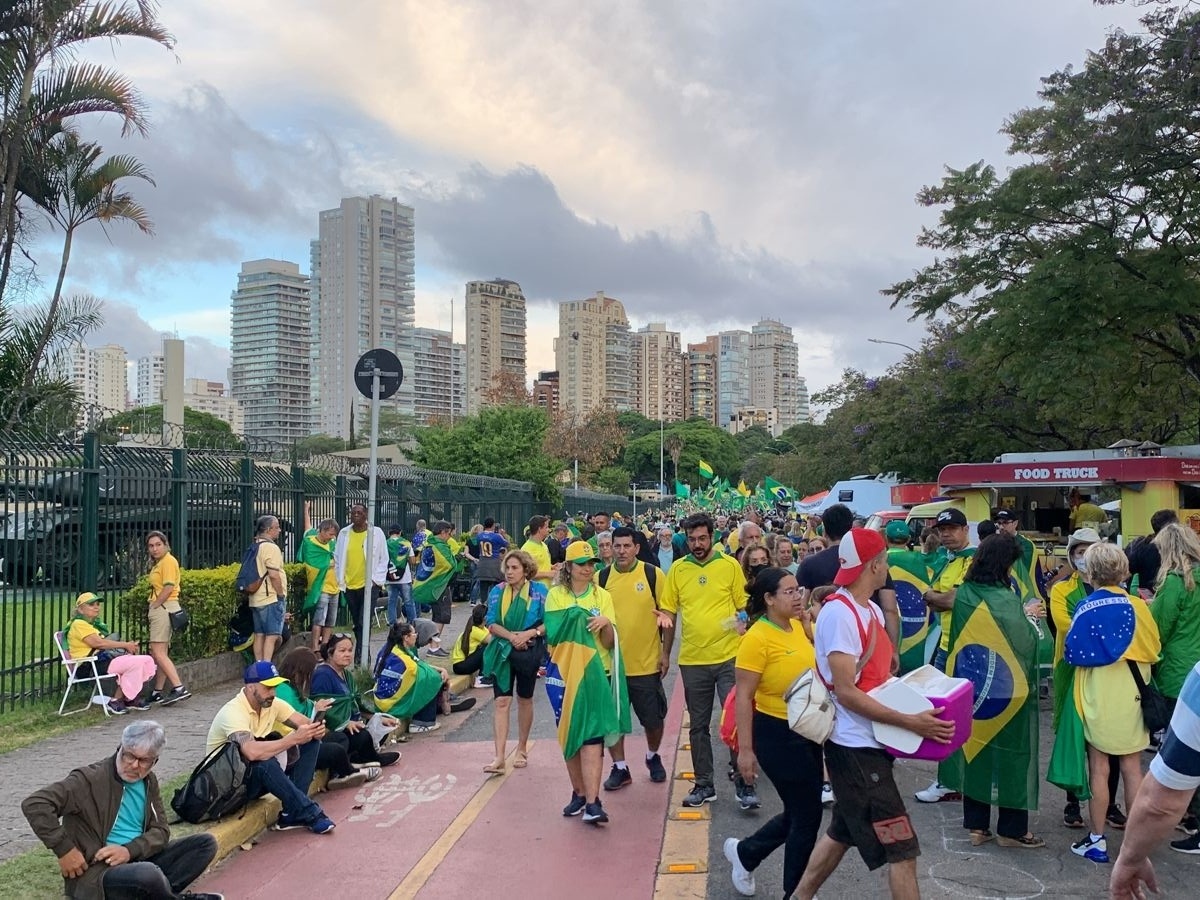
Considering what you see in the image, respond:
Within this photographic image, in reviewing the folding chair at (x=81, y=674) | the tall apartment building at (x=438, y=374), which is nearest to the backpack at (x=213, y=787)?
the folding chair at (x=81, y=674)

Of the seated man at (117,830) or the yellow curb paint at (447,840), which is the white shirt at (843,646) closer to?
the yellow curb paint at (447,840)

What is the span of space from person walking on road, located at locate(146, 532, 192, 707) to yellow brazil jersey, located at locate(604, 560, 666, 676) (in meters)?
5.04

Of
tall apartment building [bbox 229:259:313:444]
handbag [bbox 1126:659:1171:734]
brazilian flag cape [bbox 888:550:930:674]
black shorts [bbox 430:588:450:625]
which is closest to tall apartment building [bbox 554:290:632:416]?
tall apartment building [bbox 229:259:313:444]

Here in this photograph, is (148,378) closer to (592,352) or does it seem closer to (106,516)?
(592,352)

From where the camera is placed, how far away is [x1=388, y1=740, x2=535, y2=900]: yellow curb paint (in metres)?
5.47

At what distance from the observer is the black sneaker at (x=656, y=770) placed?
7.37 meters

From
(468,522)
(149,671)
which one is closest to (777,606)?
(149,671)

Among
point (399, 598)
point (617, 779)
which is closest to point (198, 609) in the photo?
point (399, 598)

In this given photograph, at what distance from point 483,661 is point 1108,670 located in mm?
4246

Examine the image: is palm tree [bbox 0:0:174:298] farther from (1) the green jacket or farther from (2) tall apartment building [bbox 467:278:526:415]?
(2) tall apartment building [bbox 467:278:526:415]

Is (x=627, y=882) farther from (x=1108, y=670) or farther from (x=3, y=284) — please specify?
(x=3, y=284)

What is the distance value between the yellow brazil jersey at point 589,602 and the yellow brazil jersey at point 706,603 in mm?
506

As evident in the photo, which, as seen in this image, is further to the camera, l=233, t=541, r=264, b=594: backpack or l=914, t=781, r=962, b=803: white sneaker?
l=233, t=541, r=264, b=594: backpack

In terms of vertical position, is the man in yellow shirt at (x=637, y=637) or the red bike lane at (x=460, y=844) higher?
the man in yellow shirt at (x=637, y=637)
